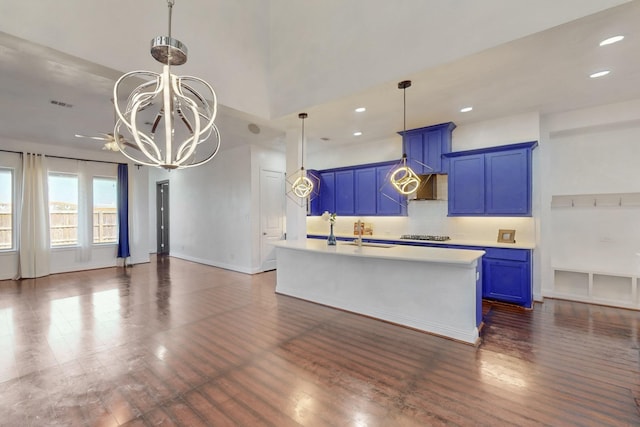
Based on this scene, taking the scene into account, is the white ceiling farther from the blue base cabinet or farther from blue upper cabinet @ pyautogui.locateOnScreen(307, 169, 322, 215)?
the blue base cabinet

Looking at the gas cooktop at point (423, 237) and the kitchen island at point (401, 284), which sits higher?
the gas cooktop at point (423, 237)

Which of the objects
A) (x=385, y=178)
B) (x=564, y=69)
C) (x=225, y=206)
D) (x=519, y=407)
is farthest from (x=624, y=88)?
(x=225, y=206)

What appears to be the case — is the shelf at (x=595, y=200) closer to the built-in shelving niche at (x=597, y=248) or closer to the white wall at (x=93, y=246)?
the built-in shelving niche at (x=597, y=248)

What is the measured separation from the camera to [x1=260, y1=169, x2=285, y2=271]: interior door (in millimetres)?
7012

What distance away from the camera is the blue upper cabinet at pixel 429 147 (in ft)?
16.6

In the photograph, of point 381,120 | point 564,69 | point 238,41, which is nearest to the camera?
point 564,69

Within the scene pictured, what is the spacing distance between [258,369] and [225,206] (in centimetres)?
536

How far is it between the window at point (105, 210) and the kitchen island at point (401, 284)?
571 centimetres

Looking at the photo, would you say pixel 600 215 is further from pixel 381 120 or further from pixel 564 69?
pixel 381 120

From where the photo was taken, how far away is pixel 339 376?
2494 millimetres

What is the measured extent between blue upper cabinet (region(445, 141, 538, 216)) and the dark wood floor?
1.59m

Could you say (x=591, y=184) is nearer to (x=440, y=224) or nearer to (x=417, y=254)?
(x=440, y=224)

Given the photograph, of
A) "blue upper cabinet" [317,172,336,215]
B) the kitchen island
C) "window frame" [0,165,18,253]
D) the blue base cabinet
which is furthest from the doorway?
the blue base cabinet

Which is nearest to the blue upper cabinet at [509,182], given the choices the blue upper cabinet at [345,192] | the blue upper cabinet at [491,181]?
the blue upper cabinet at [491,181]
